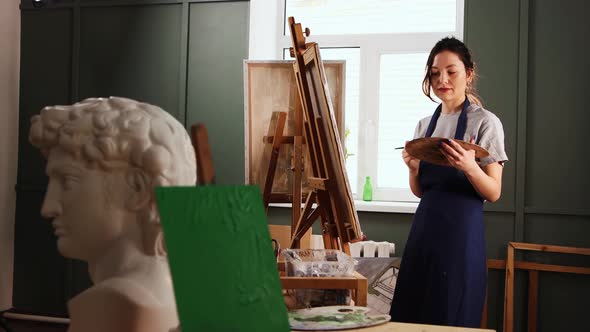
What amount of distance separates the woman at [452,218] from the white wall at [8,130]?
322 cm

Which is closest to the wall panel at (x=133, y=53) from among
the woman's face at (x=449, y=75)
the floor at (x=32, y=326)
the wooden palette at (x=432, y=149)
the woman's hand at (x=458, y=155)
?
the floor at (x=32, y=326)

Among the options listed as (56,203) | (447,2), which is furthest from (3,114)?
(56,203)

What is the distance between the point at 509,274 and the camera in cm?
363

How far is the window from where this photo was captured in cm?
424

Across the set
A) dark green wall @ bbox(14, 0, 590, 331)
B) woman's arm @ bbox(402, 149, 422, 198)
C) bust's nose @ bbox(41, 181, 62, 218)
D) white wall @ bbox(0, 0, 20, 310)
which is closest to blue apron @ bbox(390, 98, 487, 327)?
woman's arm @ bbox(402, 149, 422, 198)

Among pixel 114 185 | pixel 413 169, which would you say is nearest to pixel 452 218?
pixel 413 169

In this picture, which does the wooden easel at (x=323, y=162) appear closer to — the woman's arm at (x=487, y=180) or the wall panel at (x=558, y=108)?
the woman's arm at (x=487, y=180)

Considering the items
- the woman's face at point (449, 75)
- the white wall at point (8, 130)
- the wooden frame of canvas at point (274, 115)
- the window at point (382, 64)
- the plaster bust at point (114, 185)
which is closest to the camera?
the plaster bust at point (114, 185)

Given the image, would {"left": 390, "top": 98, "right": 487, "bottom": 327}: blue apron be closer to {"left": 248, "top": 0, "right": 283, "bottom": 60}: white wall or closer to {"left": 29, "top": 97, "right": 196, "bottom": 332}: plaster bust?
{"left": 29, "top": 97, "right": 196, "bottom": 332}: plaster bust

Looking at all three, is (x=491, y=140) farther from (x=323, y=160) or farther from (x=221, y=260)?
(x=221, y=260)

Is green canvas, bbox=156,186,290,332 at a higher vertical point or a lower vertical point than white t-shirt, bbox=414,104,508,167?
lower

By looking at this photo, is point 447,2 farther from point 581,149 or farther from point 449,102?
point 449,102

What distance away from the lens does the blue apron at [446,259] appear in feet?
8.04

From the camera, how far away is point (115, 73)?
14.9 feet
